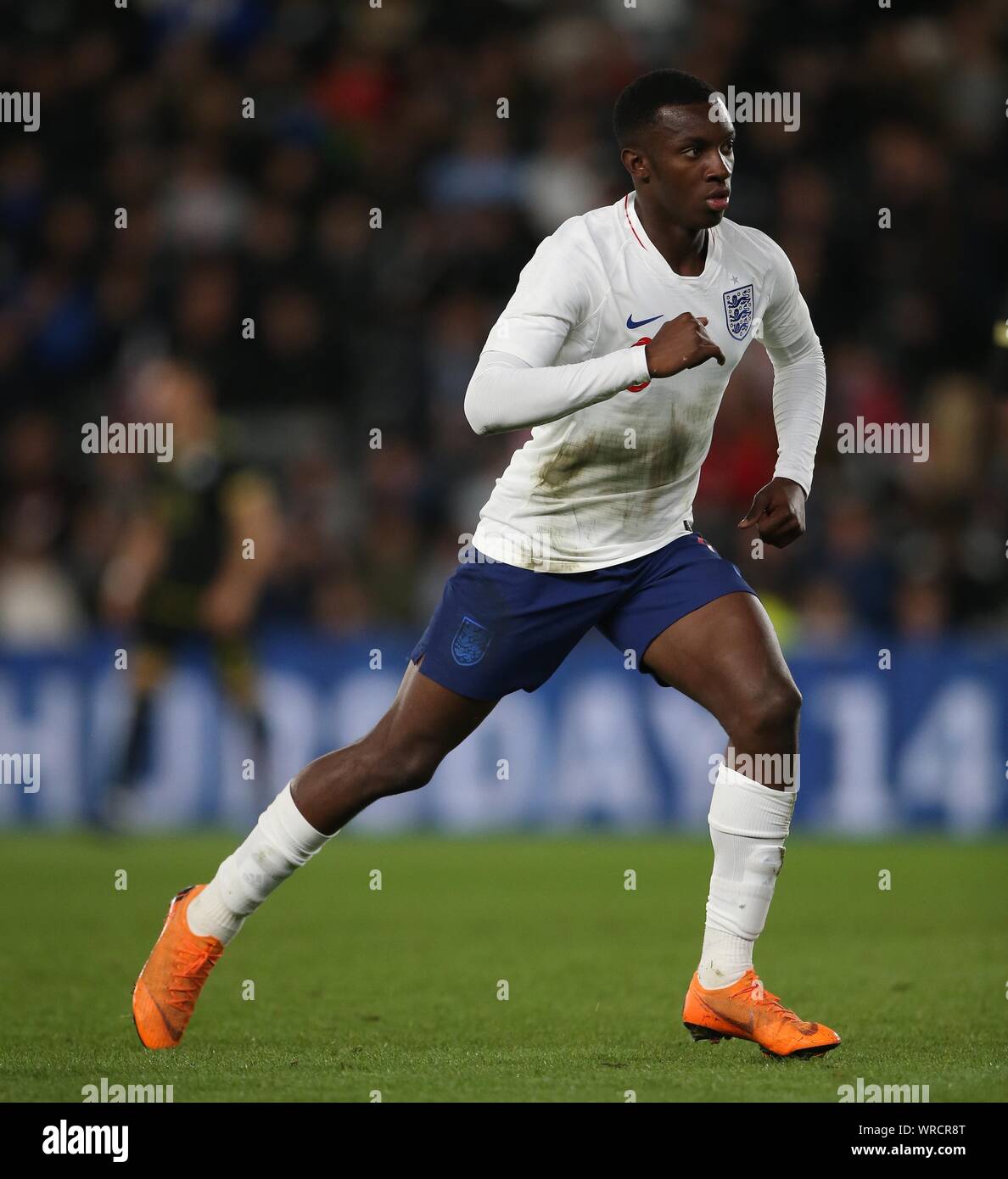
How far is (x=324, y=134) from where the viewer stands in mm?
13742

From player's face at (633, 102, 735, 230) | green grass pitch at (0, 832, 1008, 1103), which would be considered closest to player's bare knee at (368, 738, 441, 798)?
green grass pitch at (0, 832, 1008, 1103)

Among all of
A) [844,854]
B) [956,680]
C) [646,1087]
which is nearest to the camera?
[646,1087]

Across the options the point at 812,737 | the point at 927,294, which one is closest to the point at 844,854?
the point at 812,737

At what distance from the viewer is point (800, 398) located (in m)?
5.15

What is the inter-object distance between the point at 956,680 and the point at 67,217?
7.45 metres

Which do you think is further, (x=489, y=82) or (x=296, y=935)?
(x=489, y=82)

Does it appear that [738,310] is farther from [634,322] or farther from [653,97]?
[653,97]

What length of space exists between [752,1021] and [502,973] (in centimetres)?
163

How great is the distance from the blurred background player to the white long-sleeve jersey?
5505 mm

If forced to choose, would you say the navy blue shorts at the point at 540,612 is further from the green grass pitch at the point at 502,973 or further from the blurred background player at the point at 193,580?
the blurred background player at the point at 193,580

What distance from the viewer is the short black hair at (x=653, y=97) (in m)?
4.52

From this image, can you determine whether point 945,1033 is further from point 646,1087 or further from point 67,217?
point 67,217

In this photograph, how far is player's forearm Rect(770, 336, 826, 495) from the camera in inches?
201

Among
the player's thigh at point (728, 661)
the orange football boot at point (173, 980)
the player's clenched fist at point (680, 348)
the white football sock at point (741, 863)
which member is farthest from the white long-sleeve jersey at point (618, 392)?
the orange football boot at point (173, 980)
